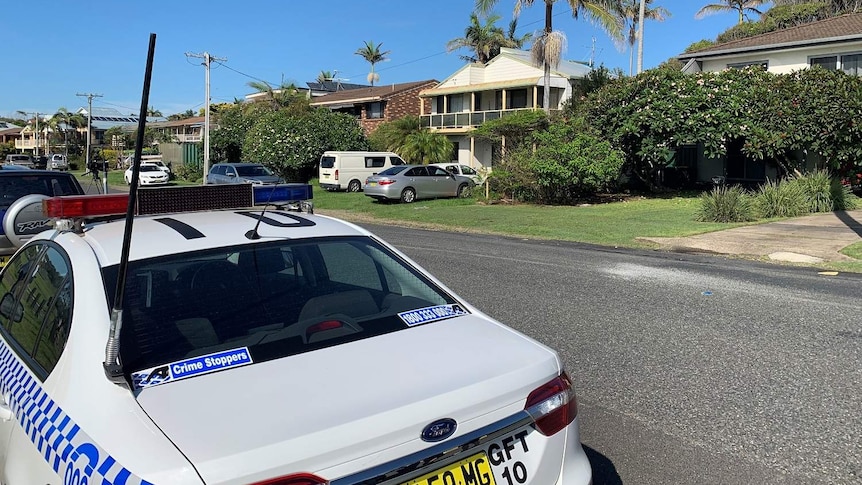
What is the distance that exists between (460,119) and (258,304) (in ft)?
132

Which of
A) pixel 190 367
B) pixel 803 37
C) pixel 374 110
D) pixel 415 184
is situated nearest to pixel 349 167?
pixel 415 184

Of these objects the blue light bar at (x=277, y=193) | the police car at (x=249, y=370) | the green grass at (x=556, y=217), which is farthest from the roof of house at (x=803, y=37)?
the police car at (x=249, y=370)

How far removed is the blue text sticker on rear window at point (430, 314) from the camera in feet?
9.56

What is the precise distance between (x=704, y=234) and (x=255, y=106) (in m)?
40.8

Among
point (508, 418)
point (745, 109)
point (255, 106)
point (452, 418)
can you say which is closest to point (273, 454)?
point (452, 418)

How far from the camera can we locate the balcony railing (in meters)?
40.1

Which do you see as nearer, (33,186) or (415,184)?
(33,186)

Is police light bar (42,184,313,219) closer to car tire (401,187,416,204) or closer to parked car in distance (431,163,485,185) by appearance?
car tire (401,187,416,204)

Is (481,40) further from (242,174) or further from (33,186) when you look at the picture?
(33,186)

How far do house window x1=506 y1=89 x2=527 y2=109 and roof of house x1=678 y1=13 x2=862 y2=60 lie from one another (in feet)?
36.7

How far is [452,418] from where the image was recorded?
219 centimetres

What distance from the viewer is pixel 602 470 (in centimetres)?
373

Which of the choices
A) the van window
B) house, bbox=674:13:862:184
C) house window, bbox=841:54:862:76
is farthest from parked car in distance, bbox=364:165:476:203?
house window, bbox=841:54:862:76

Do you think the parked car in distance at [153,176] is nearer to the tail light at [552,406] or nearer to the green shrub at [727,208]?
the green shrub at [727,208]
